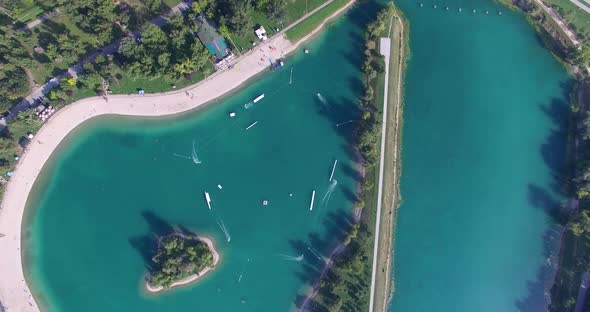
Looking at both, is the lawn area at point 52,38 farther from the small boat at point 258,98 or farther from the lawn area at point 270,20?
the small boat at point 258,98

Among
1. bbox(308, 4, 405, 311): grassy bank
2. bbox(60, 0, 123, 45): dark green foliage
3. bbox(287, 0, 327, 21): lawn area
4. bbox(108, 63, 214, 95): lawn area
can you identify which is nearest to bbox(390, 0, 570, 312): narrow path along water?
bbox(308, 4, 405, 311): grassy bank

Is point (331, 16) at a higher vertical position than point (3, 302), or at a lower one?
higher

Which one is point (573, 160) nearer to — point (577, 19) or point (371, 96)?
point (577, 19)

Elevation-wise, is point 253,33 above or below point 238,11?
below

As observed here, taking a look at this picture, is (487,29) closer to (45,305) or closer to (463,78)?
(463,78)

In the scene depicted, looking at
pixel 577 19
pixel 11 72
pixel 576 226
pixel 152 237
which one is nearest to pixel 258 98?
pixel 152 237

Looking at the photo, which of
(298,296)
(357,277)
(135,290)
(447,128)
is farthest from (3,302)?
(447,128)

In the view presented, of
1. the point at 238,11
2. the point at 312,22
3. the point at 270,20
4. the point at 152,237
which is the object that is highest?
the point at 312,22
